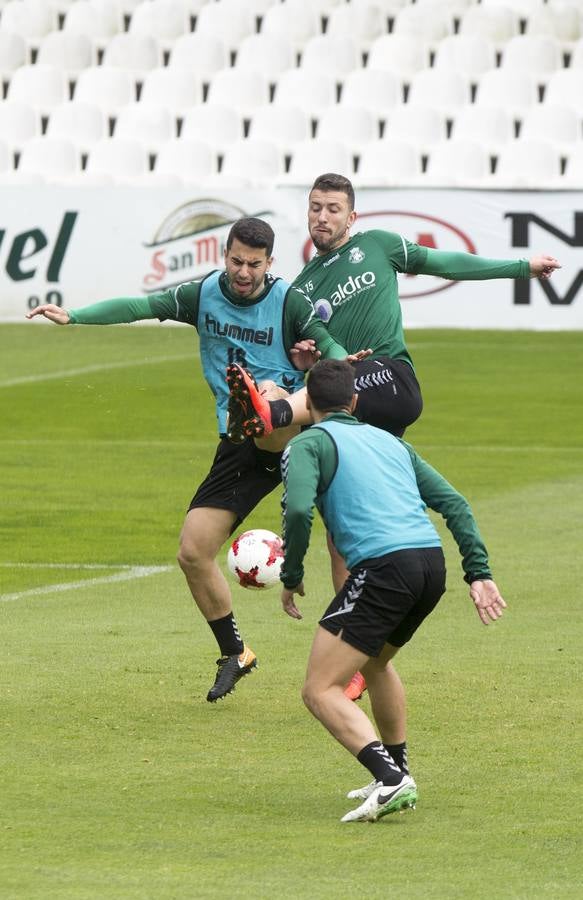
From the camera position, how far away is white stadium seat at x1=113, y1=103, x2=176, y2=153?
109 ft

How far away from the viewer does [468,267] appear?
831 centimetres

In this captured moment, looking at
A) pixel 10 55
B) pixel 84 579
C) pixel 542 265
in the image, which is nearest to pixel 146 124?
pixel 10 55

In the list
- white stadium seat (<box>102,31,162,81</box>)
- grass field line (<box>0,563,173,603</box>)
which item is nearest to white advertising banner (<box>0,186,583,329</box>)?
white stadium seat (<box>102,31,162,81</box>)

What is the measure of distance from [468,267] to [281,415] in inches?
58.1

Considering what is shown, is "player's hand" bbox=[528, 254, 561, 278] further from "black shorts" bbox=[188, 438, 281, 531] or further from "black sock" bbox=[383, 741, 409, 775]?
"black sock" bbox=[383, 741, 409, 775]

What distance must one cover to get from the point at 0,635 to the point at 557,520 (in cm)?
565

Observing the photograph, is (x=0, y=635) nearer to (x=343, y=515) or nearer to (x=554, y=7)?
(x=343, y=515)

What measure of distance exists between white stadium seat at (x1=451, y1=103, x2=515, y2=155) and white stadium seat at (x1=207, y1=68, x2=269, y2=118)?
3797mm

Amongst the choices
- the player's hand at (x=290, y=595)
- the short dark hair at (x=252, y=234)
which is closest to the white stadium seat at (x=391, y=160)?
the short dark hair at (x=252, y=234)

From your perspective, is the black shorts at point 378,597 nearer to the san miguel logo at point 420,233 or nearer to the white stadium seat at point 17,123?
the san miguel logo at point 420,233

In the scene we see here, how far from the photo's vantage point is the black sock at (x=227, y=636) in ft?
26.2

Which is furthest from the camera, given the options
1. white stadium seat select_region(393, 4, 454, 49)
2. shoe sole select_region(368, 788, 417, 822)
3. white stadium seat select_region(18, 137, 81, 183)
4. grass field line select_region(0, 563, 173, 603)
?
white stadium seat select_region(393, 4, 454, 49)

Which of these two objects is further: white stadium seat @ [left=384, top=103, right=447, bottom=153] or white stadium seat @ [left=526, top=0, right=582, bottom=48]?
white stadium seat @ [left=526, top=0, right=582, bottom=48]

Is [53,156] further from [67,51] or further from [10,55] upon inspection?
[10,55]
